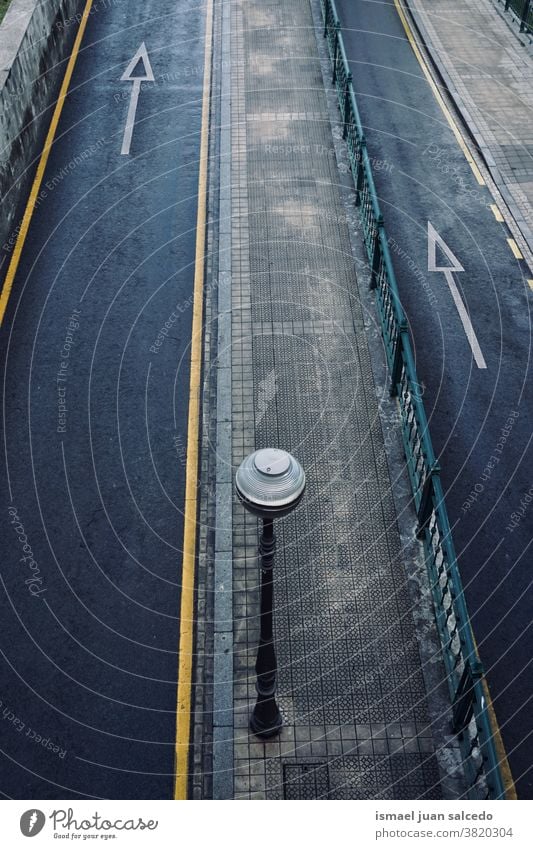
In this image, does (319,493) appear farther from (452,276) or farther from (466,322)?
(452,276)

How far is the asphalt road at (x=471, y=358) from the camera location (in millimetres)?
11945

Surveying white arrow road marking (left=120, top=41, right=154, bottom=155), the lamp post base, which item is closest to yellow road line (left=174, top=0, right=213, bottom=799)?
the lamp post base

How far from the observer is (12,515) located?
525 inches

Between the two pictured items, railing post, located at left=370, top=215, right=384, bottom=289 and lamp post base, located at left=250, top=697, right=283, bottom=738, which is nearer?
lamp post base, located at left=250, top=697, right=283, bottom=738

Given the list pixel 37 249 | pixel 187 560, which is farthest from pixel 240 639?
pixel 37 249

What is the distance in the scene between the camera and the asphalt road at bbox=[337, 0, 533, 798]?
11.9m

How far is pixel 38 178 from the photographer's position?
20250 millimetres

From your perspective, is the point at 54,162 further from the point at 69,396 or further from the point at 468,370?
the point at 468,370

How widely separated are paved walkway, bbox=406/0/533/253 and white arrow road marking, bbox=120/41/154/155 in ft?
26.2

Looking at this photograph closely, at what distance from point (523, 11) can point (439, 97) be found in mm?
5586

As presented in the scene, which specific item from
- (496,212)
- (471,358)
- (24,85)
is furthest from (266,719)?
(24,85)

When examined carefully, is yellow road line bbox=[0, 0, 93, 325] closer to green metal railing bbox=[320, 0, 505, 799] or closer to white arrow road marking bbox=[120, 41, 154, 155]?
white arrow road marking bbox=[120, 41, 154, 155]

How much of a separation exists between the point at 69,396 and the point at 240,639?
5.55m

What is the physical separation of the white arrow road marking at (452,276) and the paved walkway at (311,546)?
1777mm
